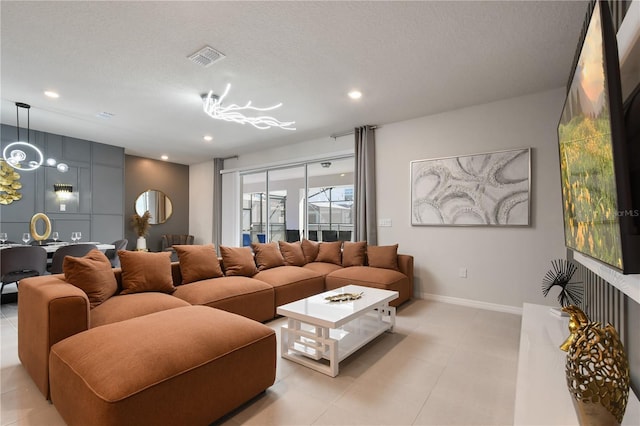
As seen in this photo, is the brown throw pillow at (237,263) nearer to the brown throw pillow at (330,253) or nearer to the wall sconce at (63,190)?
the brown throw pillow at (330,253)

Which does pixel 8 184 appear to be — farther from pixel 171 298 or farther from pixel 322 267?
pixel 322 267

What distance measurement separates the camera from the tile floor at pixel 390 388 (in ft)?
5.44

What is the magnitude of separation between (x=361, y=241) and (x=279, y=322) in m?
1.86

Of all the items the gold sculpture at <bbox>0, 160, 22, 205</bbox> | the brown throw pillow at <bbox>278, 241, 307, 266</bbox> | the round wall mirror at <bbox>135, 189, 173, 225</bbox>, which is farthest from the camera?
the round wall mirror at <bbox>135, 189, 173, 225</bbox>

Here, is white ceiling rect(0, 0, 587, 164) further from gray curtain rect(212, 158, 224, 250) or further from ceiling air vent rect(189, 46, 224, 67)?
gray curtain rect(212, 158, 224, 250)

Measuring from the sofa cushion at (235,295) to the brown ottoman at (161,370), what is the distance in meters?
0.83

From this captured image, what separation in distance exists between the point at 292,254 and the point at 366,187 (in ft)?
5.09

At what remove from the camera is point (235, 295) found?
289 cm

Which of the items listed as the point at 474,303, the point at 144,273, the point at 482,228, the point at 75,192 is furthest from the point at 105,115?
the point at 474,303

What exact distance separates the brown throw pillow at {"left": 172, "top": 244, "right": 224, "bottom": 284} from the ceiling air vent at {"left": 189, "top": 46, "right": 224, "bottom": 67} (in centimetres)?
184

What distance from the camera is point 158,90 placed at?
11.3ft

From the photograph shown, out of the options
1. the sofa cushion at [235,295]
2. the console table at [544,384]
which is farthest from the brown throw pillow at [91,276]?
the console table at [544,384]

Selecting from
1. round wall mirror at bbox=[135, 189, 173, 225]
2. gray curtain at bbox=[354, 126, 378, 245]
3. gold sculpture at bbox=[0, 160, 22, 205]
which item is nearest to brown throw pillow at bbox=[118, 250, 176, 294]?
gray curtain at bbox=[354, 126, 378, 245]

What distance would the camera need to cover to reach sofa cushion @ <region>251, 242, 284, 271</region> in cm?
404
